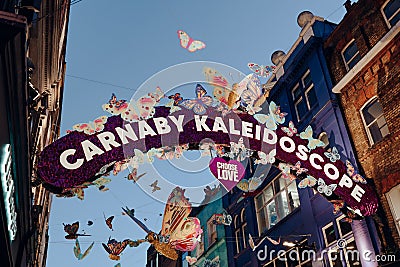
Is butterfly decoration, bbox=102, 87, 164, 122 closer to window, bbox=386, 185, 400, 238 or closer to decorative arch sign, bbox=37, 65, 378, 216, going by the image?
decorative arch sign, bbox=37, 65, 378, 216

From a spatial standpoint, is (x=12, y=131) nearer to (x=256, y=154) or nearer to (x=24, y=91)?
(x=24, y=91)

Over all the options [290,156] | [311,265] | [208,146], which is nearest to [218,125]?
[208,146]

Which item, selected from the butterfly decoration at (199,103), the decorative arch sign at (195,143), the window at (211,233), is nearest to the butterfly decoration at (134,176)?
the decorative arch sign at (195,143)

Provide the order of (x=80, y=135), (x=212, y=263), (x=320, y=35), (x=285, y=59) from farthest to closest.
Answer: (x=212, y=263)
(x=285, y=59)
(x=320, y=35)
(x=80, y=135)

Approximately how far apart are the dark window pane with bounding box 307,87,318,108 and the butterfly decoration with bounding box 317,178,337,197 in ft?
22.4

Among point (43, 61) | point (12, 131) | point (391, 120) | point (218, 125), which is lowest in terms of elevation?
point (12, 131)

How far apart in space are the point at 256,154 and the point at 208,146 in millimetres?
1418

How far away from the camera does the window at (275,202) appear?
55.5 ft

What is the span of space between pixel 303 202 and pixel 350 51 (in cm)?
641

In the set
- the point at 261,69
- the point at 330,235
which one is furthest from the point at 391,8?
the point at 330,235

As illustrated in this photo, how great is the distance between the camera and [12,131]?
6.73 m

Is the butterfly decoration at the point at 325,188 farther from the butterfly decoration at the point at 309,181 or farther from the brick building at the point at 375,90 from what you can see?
the brick building at the point at 375,90

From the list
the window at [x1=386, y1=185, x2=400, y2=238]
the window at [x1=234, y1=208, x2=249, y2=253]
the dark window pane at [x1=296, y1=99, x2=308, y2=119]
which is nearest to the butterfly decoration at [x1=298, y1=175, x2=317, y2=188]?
the window at [x1=386, y1=185, x2=400, y2=238]

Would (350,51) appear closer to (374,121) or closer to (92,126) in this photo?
(374,121)
